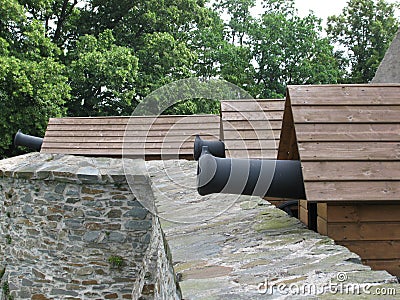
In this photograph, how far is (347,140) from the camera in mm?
3170

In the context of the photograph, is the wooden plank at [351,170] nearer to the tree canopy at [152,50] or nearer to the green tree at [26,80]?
the tree canopy at [152,50]

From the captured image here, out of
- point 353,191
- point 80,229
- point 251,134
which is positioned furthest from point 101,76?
point 353,191

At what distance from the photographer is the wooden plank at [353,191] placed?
114 inches

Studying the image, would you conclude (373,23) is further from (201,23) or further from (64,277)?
(64,277)

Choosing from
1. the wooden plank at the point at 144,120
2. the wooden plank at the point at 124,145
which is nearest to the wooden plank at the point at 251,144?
the wooden plank at the point at 124,145

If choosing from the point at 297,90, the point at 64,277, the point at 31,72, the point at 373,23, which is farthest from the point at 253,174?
the point at 373,23

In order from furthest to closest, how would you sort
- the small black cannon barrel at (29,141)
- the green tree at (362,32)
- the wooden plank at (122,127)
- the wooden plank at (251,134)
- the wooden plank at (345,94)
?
the green tree at (362,32)
the small black cannon barrel at (29,141)
the wooden plank at (122,127)
the wooden plank at (251,134)
the wooden plank at (345,94)

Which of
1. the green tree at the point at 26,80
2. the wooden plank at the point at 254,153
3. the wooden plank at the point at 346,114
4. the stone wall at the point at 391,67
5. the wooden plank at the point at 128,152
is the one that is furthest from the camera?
the green tree at the point at 26,80

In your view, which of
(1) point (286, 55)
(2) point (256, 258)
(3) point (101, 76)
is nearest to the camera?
(2) point (256, 258)

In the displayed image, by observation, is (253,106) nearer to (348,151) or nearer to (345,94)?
(345,94)

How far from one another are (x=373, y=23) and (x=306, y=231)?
24.3m

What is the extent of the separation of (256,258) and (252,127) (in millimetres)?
4136

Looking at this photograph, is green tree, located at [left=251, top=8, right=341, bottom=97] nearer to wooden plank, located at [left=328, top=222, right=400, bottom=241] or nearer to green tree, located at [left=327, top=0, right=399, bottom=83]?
green tree, located at [left=327, top=0, right=399, bottom=83]

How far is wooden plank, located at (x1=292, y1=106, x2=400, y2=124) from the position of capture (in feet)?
10.8
